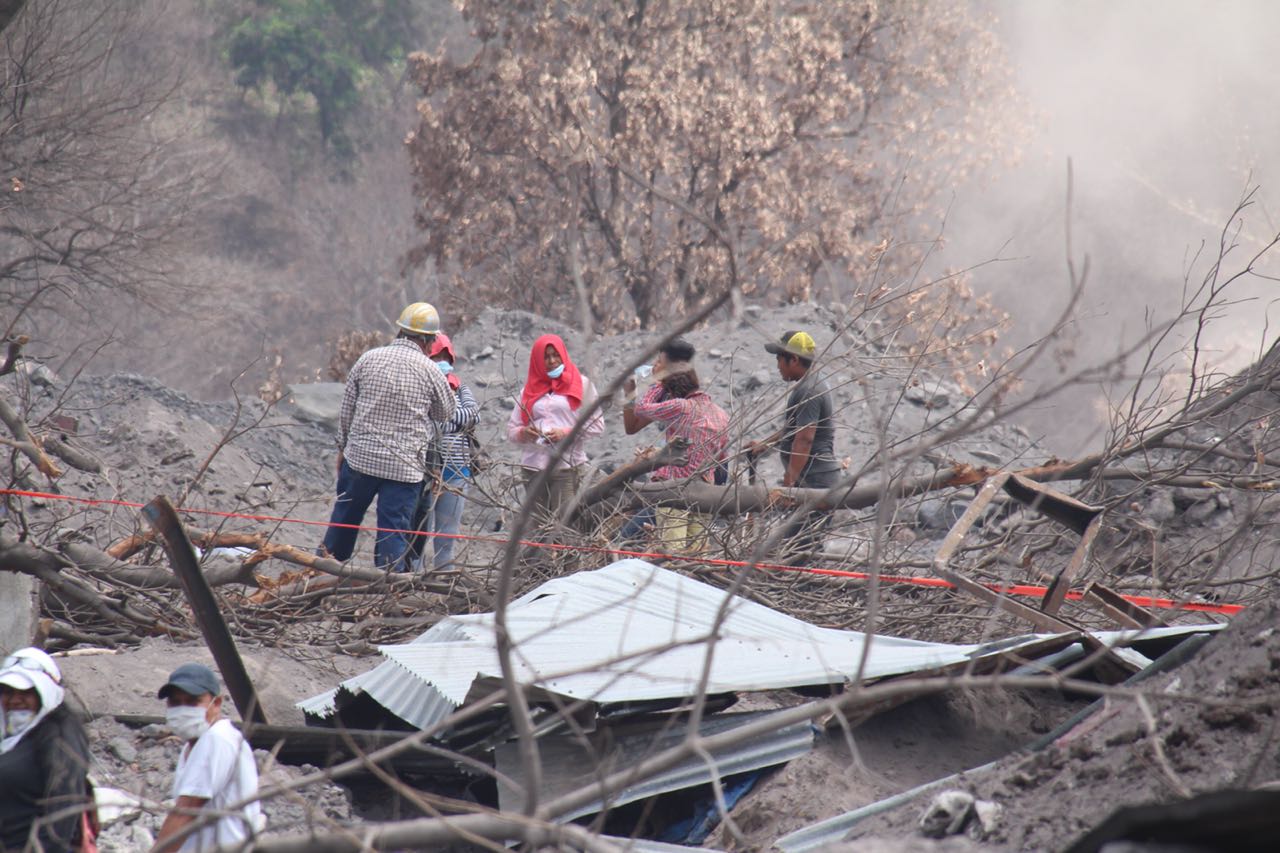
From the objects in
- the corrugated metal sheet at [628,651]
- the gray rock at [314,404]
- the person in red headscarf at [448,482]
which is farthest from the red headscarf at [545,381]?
the gray rock at [314,404]

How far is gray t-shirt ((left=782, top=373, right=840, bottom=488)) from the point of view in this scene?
244 inches

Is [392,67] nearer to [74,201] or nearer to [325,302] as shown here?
[325,302]

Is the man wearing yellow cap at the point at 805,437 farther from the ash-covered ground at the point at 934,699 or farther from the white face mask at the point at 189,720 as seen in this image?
the white face mask at the point at 189,720

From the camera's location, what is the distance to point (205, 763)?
321 centimetres

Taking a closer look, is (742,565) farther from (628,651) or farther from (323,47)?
(323,47)

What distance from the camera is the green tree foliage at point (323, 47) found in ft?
94.2

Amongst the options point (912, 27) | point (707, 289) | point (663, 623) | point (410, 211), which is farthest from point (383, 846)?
point (410, 211)

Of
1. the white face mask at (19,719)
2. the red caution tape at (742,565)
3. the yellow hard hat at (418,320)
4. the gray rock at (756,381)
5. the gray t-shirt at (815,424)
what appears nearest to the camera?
the white face mask at (19,719)

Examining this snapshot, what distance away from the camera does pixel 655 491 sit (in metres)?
6.27

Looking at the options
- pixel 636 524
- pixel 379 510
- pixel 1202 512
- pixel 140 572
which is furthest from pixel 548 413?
pixel 1202 512

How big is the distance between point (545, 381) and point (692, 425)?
0.83m

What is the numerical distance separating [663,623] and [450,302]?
12984mm

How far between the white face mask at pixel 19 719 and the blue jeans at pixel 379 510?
103 inches

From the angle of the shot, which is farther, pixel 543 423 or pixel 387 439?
pixel 543 423
